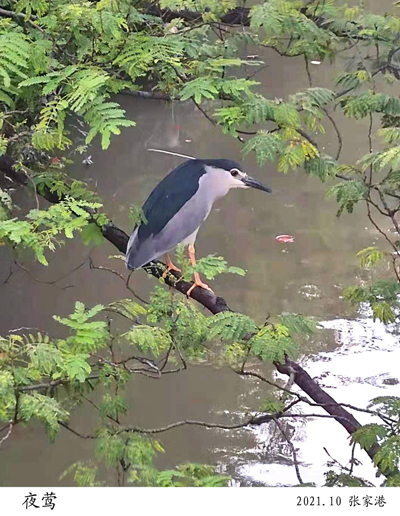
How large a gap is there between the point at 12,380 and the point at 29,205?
256 centimetres

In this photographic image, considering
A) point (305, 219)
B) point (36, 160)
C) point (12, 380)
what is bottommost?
point (305, 219)

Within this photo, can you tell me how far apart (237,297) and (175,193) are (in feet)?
4.59

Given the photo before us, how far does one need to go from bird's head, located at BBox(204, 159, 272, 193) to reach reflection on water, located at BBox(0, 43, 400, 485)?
0.74m

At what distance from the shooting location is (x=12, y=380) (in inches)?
53.7

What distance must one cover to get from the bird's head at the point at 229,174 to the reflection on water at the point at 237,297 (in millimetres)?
743

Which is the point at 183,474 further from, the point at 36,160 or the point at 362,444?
the point at 36,160

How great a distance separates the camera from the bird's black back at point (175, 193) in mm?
Result: 2131

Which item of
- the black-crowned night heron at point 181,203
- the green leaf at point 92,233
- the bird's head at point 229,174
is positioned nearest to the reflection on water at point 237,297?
the green leaf at point 92,233

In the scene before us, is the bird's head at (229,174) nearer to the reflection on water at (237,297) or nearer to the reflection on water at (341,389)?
the reflection on water at (237,297)

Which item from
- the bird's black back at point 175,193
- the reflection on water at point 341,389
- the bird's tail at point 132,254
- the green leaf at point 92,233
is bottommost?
the reflection on water at point 341,389

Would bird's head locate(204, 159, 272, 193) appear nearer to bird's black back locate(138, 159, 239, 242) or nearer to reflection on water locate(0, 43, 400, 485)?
bird's black back locate(138, 159, 239, 242)

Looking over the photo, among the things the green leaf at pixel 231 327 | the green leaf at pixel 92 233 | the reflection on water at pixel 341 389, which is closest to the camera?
the green leaf at pixel 231 327

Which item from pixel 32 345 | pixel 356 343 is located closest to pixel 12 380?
pixel 32 345

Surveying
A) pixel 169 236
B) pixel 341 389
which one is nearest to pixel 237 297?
pixel 341 389
